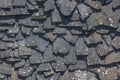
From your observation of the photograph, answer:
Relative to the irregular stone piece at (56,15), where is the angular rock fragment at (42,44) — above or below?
below

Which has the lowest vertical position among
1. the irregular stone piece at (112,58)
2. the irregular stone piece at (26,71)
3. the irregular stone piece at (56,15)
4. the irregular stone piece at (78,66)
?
the irregular stone piece at (26,71)

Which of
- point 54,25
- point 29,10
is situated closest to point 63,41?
point 54,25

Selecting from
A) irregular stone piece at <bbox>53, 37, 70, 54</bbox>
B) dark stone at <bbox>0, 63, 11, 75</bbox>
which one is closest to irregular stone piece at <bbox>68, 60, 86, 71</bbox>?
irregular stone piece at <bbox>53, 37, 70, 54</bbox>

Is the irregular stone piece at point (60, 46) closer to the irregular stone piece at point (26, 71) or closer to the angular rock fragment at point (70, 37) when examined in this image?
the angular rock fragment at point (70, 37)

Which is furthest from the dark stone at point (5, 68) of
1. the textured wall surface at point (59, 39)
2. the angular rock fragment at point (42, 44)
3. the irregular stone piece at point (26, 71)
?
the angular rock fragment at point (42, 44)

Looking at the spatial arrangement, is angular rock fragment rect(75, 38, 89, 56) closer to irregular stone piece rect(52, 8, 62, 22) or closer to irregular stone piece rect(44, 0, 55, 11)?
irregular stone piece rect(52, 8, 62, 22)

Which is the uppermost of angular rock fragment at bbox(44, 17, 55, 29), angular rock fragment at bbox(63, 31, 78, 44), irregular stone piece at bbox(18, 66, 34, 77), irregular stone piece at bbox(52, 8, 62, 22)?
irregular stone piece at bbox(52, 8, 62, 22)

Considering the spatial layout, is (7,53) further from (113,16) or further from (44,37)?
(113,16)
